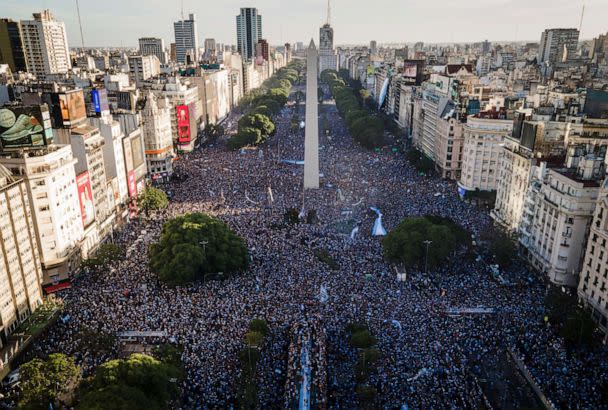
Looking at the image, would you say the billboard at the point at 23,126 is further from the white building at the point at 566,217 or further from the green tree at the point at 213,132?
the green tree at the point at 213,132

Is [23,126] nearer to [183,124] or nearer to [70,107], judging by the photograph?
[70,107]

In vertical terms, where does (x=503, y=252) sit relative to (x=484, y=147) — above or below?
below

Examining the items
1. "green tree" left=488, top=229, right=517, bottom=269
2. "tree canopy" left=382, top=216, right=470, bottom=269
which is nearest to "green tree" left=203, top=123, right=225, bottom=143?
"tree canopy" left=382, top=216, right=470, bottom=269

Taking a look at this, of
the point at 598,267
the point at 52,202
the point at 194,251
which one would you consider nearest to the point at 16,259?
the point at 52,202

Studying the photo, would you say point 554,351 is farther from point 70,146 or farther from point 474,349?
point 70,146

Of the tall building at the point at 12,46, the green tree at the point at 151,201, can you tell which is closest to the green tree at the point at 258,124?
the green tree at the point at 151,201

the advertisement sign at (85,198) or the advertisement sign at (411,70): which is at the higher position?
the advertisement sign at (411,70)
